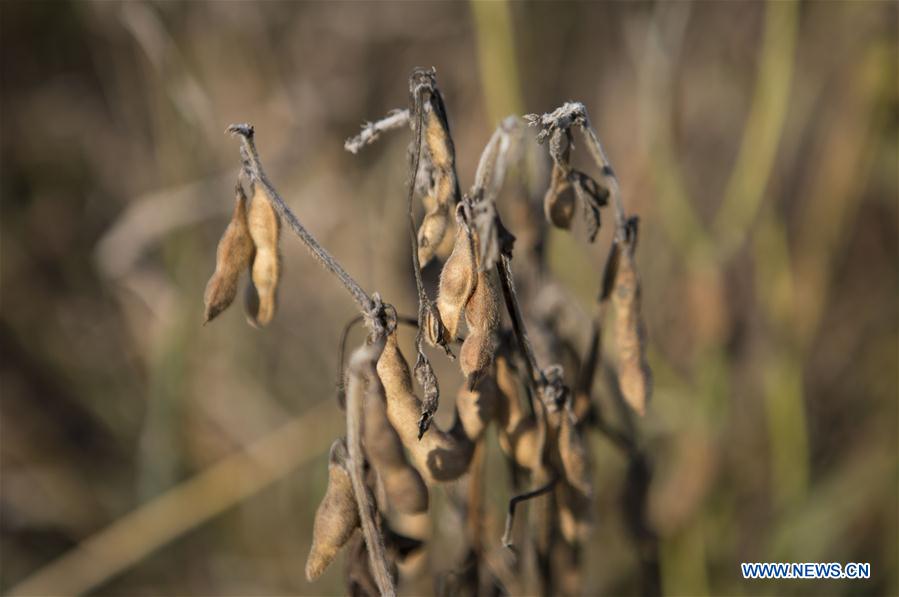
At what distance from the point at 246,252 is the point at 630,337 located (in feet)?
1.36

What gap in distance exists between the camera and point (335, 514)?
84cm

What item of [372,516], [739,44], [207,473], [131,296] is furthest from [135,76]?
[372,516]

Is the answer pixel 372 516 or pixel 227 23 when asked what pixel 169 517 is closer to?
pixel 372 516

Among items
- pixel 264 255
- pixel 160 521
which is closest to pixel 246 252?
pixel 264 255

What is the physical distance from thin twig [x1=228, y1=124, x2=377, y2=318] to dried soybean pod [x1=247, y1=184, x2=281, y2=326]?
0.06ft

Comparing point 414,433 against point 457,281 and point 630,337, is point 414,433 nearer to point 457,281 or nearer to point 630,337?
point 457,281

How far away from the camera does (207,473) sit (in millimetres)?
1786

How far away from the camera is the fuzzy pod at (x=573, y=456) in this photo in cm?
95

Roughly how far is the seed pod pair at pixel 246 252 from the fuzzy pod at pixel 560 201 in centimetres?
27

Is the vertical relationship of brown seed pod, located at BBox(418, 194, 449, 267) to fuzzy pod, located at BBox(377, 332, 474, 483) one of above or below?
above

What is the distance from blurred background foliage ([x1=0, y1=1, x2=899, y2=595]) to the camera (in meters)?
1.67

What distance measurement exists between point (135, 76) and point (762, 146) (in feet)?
5.67

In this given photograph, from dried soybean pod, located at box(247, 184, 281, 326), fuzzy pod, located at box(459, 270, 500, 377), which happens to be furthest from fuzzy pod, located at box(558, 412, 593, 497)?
dried soybean pod, located at box(247, 184, 281, 326)

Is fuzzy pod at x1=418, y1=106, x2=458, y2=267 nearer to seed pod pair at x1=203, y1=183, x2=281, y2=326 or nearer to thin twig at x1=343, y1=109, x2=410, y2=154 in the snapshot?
thin twig at x1=343, y1=109, x2=410, y2=154
